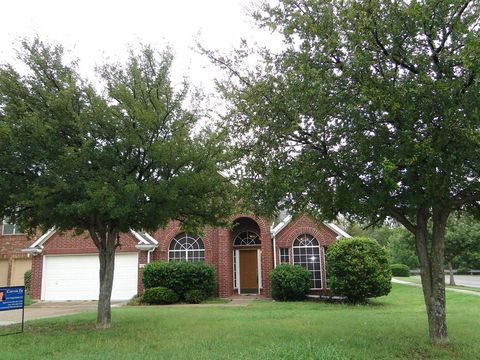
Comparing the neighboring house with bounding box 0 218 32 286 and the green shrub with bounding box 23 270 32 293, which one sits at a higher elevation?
the neighboring house with bounding box 0 218 32 286

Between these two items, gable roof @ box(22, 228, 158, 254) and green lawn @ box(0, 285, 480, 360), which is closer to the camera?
green lawn @ box(0, 285, 480, 360)

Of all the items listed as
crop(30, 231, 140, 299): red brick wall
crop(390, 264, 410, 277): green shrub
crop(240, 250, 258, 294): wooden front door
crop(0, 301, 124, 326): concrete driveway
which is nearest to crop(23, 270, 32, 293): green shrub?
crop(30, 231, 140, 299): red brick wall

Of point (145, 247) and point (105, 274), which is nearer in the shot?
point (105, 274)

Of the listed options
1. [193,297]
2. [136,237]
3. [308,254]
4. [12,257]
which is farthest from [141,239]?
[12,257]

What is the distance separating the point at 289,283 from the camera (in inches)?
752

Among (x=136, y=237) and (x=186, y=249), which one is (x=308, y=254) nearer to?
(x=186, y=249)

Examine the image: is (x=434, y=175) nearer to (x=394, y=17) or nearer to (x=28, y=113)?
(x=394, y=17)

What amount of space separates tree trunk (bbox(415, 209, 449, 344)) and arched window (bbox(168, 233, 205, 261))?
48.2 ft

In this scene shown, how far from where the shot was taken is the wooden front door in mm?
22500

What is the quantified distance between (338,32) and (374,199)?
9.98 ft

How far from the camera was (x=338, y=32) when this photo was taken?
7914mm

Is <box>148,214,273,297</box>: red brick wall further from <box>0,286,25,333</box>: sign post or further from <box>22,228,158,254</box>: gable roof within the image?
<box>0,286,25,333</box>: sign post

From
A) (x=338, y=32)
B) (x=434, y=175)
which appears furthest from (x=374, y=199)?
(x=338, y=32)

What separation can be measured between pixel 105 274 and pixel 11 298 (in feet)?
7.41
